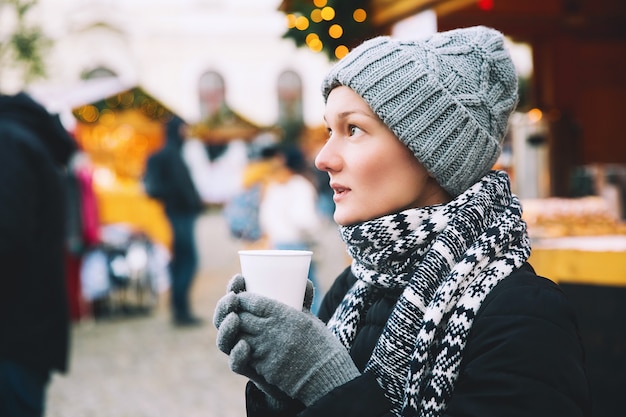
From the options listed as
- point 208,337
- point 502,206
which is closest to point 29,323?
point 502,206

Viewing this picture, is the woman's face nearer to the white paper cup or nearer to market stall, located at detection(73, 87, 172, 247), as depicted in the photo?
the white paper cup

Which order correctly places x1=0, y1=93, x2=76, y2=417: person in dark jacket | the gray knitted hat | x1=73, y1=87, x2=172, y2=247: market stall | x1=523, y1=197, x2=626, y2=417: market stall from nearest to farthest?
the gray knitted hat, x1=0, y1=93, x2=76, y2=417: person in dark jacket, x1=523, y1=197, x2=626, y2=417: market stall, x1=73, y1=87, x2=172, y2=247: market stall

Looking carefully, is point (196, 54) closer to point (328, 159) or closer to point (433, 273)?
point (328, 159)

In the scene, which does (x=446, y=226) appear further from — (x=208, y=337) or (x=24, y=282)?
(x=208, y=337)

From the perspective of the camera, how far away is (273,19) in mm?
37281

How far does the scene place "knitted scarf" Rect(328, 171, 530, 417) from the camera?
1417mm

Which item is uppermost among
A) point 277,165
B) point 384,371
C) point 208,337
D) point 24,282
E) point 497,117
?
point 497,117

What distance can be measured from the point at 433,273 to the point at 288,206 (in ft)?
16.9

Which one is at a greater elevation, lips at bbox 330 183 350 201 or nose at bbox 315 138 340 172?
nose at bbox 315 138 340 172

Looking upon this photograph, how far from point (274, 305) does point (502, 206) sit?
24.1 inches

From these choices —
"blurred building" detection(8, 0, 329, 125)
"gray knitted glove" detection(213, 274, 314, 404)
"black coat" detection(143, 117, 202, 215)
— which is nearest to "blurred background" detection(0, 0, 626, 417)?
"black coat" detection(143, 117, 202, 215)

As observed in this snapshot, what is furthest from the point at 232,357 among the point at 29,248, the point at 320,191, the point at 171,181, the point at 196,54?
the point at 196,54

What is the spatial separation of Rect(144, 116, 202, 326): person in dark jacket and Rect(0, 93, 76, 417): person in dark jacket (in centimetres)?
466

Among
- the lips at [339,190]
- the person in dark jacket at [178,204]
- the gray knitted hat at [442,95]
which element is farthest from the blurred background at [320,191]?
the lips at [339,190]
